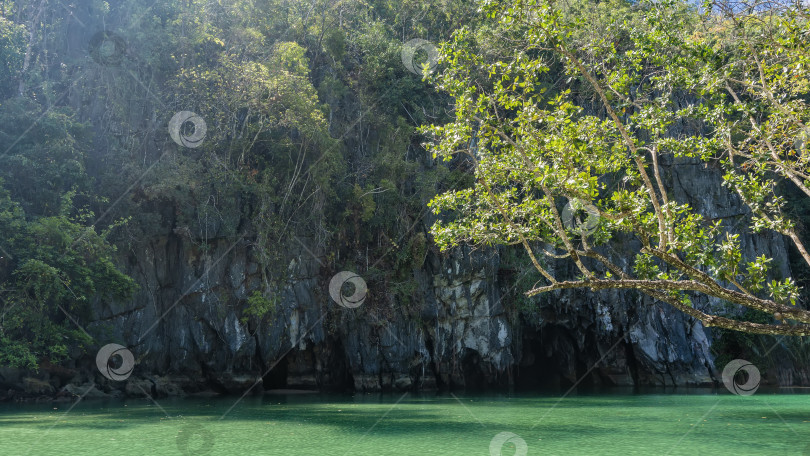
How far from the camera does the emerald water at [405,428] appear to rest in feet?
25.1

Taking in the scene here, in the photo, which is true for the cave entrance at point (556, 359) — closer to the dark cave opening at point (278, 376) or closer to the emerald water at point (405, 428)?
the dark cave opening at point (278, 376)

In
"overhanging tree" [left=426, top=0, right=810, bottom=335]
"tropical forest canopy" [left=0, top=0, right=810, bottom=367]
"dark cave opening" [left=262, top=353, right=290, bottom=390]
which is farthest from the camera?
"dark cave opening" [left=262, top=353, right=290, bottom=390]

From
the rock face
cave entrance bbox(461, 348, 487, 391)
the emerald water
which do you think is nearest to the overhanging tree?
the emerald water

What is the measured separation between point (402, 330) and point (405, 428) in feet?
37.9

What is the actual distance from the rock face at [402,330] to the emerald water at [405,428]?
4030 mm

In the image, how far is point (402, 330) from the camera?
21.4m

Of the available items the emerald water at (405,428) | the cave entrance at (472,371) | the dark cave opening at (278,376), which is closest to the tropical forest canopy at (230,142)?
the dark cave opening at (278,376)

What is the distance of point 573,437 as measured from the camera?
28.8 feet

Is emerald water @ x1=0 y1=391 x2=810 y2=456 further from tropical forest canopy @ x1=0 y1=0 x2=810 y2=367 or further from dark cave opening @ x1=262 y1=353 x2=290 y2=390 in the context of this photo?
dark cave opening @ x1=262 y1=353 x2=290 y2=390

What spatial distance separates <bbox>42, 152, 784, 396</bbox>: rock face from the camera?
18984mm

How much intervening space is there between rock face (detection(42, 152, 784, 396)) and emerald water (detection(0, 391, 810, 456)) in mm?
4030

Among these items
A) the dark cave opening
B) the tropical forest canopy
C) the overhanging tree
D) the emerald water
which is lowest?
the emerald water

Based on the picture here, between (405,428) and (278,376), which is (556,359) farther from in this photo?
(405,428)

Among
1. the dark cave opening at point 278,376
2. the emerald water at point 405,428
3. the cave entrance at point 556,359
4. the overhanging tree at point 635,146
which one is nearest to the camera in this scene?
the overhanging tree at point 635,146
